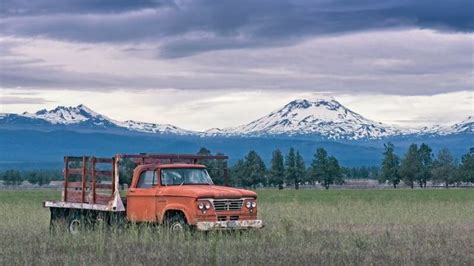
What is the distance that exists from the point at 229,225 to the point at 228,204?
1.87ft

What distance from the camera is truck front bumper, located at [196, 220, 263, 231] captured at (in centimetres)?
2314

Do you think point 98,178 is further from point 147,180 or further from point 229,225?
point 229,225

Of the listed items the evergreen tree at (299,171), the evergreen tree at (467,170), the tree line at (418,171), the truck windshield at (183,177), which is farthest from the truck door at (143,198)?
the evergreen tree at (467,170)

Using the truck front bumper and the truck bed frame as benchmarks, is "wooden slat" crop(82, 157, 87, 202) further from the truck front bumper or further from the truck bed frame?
the truck front bumper

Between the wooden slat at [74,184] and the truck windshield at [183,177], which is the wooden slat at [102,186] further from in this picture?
the truck windshield at [183,177]

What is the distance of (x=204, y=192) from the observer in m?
23.5

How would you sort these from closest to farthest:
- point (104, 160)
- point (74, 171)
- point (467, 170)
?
point (104, 160)
point (74, 171)
point (467, 170)

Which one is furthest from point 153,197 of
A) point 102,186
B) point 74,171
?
point 74,171

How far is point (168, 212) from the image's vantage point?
24.2 metres

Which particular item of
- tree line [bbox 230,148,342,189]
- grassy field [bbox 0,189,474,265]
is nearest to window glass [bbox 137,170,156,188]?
grassy field [bbox 0,189,474,265]

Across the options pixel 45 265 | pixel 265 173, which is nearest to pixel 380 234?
pixel 45 265

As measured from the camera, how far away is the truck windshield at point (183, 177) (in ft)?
80.8

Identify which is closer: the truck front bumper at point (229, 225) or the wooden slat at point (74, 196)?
the truck front bumper at point (229, 225)

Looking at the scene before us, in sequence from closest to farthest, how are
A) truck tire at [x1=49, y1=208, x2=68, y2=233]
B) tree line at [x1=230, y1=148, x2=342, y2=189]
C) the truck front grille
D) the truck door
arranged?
1. the truck front grille
2. the truck door
3. truck tire at [x1=49, y1=208, x2=68, y2=233]
4. tree line at [x1=230, y1=148, x2=342, y2=189]
